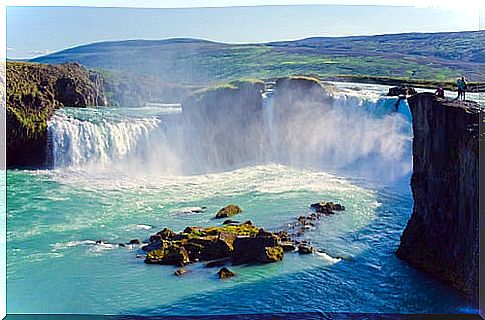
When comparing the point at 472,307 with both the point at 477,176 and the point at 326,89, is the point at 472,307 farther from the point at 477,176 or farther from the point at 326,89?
the point at 326,89

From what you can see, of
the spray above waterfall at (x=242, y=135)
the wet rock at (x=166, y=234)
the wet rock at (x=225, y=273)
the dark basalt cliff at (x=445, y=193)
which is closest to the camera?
the dark basalt cliff at (x=445, y=193)

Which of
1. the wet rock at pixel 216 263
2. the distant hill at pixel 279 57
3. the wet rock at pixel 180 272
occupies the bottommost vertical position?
the wet rock at pixel 180 272

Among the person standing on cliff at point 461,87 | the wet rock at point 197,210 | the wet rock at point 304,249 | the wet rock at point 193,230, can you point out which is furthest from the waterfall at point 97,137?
the person standing on cliff at point 461,87

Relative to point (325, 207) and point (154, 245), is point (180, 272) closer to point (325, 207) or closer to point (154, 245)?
point (154, 245)

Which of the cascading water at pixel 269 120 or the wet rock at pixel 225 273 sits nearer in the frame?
the wet rock at pixel 225 273

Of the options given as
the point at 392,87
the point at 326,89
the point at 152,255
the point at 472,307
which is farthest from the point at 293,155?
the point at 472,307

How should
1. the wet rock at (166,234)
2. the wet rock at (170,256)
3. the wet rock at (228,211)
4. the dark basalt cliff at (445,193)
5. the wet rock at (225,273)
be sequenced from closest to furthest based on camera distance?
the dark basalt cliff at (445,193) → the wet rock at (225,273) → the wet rock at (170,256) → the wet rock at (166,234) → the wet rock at (228,211)

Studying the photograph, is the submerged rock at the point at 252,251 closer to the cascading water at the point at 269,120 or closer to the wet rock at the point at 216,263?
the wet rock at the point at 216,263

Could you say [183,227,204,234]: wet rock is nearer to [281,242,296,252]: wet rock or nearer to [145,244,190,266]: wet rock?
[145,244,190,266]: wet rock
